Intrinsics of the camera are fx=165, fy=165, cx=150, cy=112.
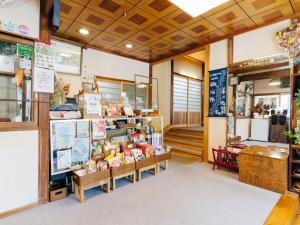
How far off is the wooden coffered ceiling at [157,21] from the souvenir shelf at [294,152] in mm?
1307

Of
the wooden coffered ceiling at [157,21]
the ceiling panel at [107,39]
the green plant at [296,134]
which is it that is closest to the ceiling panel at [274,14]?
the wooden coffered ceiling at [157,21]

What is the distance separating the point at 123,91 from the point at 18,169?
359 centimetres

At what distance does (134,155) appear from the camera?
10.4 ft

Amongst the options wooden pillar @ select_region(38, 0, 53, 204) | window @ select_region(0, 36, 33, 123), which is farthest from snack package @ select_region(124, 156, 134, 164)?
window @ select_region(0, 36, 33, 123)

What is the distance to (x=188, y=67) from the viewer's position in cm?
752

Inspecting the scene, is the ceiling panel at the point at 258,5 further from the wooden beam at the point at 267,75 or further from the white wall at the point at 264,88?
the white wall at the point at 264,88

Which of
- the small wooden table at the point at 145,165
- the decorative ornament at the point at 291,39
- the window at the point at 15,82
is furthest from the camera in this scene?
the small wooden table at the point at 145,165

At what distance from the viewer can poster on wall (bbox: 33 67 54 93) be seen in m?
2.32

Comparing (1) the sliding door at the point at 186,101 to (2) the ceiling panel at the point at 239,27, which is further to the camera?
(1) the sliding door at the point at 186,101

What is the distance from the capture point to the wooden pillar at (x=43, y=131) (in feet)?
7.70

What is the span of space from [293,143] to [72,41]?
5.17 metres

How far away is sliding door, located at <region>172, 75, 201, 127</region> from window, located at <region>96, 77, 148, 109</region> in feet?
5.25

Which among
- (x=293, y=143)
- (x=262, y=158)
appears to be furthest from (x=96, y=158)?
(x=293, y=143)

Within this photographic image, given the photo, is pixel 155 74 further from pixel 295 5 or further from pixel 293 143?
pixel 293 143
